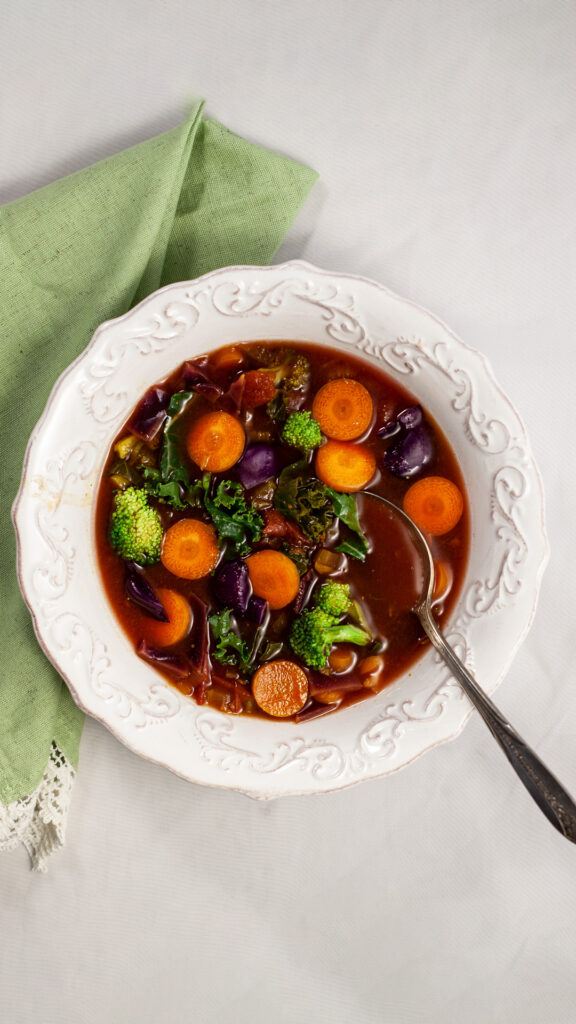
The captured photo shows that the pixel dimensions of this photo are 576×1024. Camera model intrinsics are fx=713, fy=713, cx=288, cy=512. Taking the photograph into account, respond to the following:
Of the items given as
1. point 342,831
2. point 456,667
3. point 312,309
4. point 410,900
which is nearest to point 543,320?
point 312,309

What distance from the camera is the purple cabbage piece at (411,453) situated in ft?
8.73

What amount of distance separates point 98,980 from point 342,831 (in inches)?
46.7

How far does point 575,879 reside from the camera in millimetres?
3102

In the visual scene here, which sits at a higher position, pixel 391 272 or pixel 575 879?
pixel 391 272

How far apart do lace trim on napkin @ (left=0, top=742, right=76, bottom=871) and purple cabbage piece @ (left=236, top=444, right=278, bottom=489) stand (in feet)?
4.29

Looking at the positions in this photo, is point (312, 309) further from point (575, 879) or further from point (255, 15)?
point (575, 879)

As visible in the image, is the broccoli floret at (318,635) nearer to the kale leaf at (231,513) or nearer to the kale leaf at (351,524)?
the kale leaf at (351,524)

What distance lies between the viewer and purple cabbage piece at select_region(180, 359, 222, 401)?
2.63 metres

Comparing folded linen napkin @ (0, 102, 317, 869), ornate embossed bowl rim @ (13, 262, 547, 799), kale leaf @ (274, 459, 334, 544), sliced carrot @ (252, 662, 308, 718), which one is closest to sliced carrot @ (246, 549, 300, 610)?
kale leaf @ (274, 459, 334, 544)

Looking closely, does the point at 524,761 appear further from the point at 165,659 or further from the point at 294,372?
the point at 294,372

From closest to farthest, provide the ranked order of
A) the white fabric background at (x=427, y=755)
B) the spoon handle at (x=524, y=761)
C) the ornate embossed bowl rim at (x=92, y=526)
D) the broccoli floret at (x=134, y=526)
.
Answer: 1. the spoon handle at (x=524, y=761)
2. the ornate embossed bowl rim at (x=92, y=526)
3. the broccoli floret at (x=134, y=526)
4. the white fabric background at (x=427, y=755)

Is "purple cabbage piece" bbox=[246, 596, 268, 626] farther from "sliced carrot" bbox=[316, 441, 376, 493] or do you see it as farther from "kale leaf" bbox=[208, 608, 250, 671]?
"sliced carrot" bbox=[316, 441, 376, 493]

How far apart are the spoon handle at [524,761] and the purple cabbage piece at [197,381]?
1218mm

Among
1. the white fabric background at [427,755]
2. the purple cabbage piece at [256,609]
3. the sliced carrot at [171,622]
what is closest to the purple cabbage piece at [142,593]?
the sliced carrot at [171,622]
